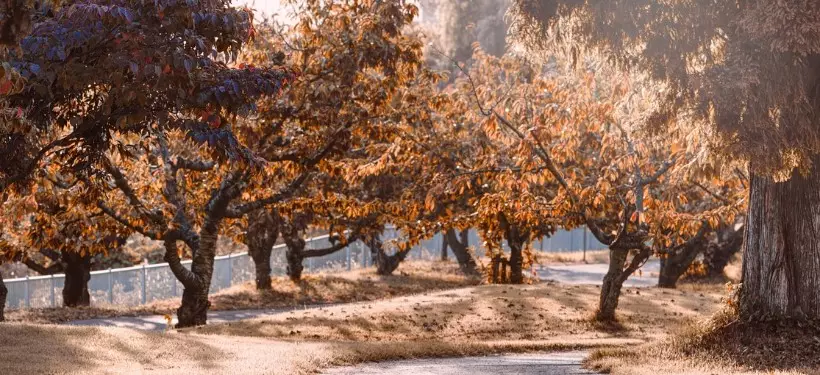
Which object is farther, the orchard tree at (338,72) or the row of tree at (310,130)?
the orchard tree at (338,72)

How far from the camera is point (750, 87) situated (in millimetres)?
10828

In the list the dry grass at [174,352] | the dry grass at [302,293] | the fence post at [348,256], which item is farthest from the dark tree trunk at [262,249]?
the dry grass at [174,352]

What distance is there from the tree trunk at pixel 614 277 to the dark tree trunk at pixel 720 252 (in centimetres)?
1353

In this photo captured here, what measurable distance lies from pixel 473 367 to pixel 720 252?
21403 mm

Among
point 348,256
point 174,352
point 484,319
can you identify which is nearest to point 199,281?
point 484,319

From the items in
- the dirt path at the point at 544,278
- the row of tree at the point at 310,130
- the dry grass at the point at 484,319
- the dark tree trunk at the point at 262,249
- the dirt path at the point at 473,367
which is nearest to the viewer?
the row of tree at the point at 310,130

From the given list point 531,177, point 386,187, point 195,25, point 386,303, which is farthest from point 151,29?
point 386,187

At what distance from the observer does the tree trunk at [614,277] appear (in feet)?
59.5

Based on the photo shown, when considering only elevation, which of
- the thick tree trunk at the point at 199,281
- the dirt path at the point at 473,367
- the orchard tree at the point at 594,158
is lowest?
the dirt path at the point at 473,367

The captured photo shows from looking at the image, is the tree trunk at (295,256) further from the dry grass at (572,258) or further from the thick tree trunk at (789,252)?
the thick tree trunk at (789,252)

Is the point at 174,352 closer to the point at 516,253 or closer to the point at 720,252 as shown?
the point at 516,253

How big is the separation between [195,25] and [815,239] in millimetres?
7776

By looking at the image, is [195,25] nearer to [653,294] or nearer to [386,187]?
[653,294]

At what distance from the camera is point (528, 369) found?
1170cm
